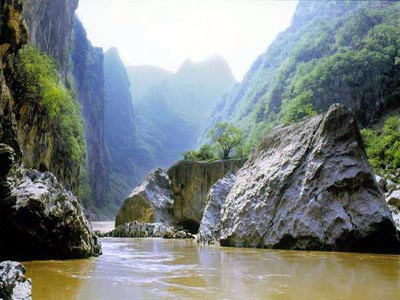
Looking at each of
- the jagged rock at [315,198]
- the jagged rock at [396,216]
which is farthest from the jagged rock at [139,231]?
the jagged rock at [396,216]

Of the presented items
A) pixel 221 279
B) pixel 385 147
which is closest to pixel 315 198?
pixel 221 279

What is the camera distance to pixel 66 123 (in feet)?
112

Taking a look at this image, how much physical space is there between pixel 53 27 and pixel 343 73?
36.2 metres

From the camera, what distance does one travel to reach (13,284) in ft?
16.3

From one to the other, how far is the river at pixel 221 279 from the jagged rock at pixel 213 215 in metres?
8.82

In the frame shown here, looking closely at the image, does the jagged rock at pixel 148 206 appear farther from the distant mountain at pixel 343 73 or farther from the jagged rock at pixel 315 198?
the distant mountain at pixel 343 73

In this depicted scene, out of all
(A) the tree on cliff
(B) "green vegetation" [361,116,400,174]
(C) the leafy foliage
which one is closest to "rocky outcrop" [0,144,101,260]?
(B) "green vegetation" [361,116,400,174]

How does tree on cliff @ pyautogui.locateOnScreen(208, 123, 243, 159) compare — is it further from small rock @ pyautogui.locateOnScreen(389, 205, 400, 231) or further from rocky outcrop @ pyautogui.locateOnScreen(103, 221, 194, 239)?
small rock @ pyautogui.locateOnScreen(389, 205, 400, 231)

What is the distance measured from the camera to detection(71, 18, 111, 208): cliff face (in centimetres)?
8981

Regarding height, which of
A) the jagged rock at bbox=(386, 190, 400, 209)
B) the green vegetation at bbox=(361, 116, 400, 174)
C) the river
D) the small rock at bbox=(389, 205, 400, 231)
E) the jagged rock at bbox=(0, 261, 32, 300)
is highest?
the green vegetation at bbox=(361, 116, 400, 174)

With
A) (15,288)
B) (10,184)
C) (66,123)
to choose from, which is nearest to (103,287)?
(15,288)

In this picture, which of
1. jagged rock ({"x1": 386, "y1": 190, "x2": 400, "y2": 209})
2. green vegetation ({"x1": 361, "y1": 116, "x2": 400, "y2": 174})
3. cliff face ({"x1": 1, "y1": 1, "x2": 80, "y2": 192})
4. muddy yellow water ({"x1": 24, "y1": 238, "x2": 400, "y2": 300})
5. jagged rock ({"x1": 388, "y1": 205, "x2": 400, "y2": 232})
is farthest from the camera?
green vegetation ({"x1": 361, "y1": 116, "x2": 400, "y2": 174})

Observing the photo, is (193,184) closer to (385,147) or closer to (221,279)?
(385,147)

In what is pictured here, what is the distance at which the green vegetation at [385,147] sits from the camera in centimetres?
3198
